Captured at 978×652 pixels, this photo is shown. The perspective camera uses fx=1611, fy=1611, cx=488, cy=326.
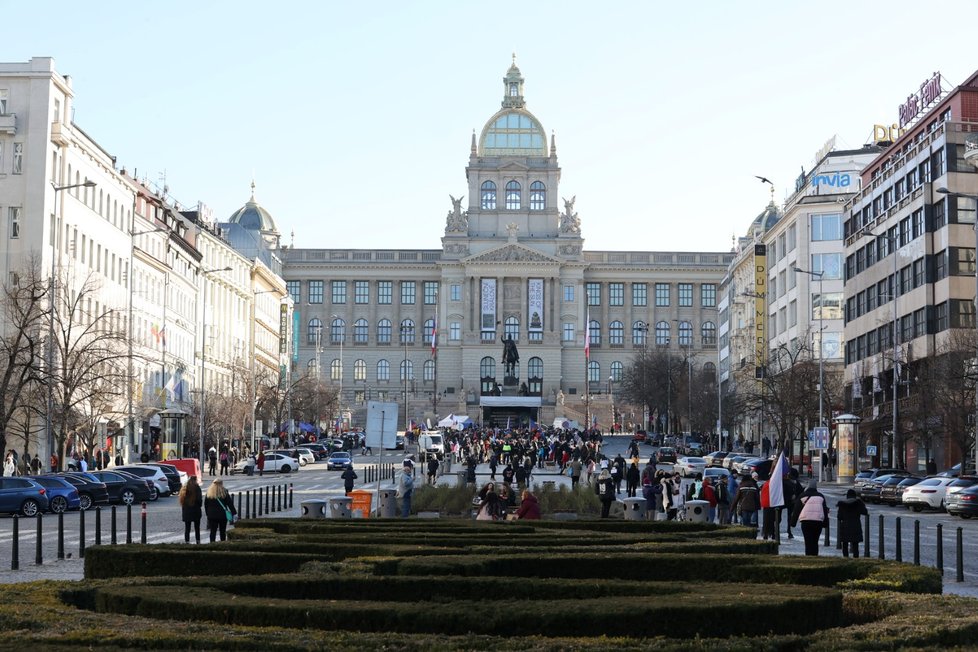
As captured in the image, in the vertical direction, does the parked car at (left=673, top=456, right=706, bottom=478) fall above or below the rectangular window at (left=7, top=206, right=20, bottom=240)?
below

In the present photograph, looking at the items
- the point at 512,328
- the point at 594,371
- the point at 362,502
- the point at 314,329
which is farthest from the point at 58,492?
the point at 594,371

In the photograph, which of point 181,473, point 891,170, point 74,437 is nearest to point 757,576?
point 181,473

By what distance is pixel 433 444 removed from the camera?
9619 cm

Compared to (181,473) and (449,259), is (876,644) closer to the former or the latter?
(181,473)

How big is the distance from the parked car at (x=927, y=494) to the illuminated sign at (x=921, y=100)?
37.7 m

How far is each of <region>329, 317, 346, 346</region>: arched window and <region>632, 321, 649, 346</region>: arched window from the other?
34.7 metres

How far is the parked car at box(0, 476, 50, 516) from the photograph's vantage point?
145 feet

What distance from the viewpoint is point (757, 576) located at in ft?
60.3

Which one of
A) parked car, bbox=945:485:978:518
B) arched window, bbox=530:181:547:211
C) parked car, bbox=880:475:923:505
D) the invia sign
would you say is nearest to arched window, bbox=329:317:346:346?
arched window, bbox=530:181:547:211

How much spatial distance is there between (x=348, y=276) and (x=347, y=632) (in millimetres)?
180184

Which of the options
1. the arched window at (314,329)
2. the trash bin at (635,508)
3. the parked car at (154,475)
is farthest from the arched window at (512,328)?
the trash bin at (635,508)

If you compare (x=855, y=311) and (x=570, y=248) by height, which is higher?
(x=570, y=248)

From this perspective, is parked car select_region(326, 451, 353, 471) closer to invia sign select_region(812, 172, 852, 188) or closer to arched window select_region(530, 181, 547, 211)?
invia sign select_region(812, 172, 852, 188)

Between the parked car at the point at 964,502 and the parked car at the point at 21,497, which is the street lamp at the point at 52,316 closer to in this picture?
the parked car at the point at 21,497
